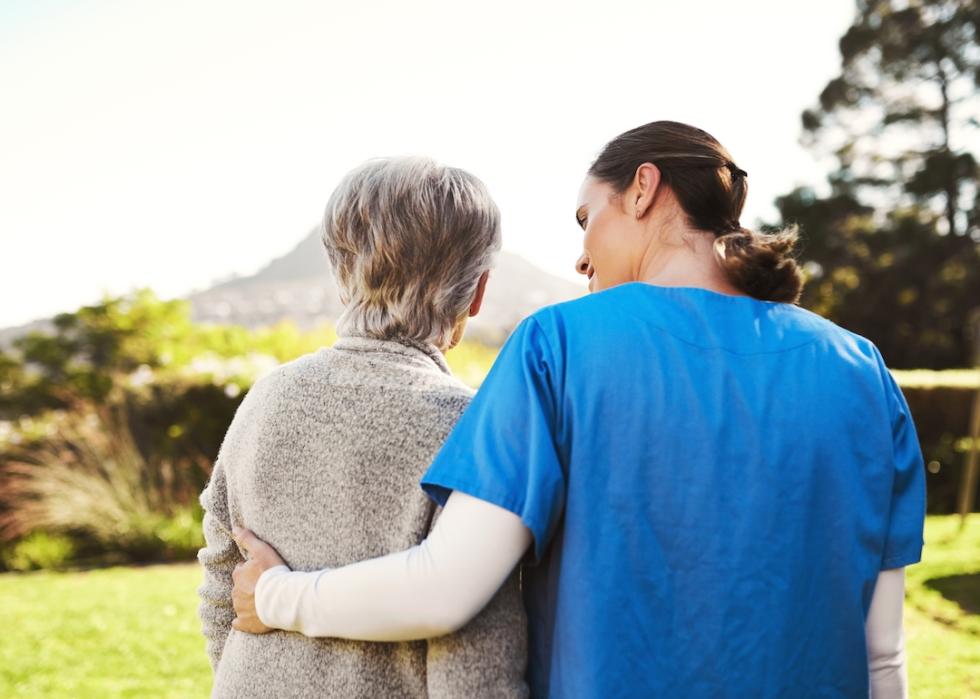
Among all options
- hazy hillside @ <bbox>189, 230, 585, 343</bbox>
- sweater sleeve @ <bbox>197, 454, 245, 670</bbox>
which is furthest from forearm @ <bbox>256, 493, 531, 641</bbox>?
hazy hillside @ <bbox>189, 230, 585, 343</bbox>

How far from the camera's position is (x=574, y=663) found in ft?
4.34

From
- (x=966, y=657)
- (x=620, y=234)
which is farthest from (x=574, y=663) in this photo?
(x=966, y=657)

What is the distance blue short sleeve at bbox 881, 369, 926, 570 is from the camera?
143 cm

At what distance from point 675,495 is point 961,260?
85.4 feet

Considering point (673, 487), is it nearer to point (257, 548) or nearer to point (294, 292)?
point (257, 548)

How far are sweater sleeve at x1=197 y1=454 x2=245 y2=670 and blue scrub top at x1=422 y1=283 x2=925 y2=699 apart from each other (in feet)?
1.72

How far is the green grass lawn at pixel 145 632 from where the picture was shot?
504 centimetres

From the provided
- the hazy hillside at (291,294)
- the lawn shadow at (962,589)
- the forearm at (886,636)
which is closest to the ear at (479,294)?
the forearm at (886,636)

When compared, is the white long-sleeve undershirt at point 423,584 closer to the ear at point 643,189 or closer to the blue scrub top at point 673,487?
the blue scrub top at point 673,487

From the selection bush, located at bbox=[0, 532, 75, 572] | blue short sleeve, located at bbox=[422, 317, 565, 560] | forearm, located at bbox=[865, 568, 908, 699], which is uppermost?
blue short sleeve, located at bbox=[422, 317, 565, 560]

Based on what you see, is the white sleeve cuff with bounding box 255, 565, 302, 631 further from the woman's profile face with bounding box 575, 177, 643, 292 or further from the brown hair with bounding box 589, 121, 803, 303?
the brown hair with bounding box 589, 121, 803, 303

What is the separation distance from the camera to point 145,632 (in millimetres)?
6031

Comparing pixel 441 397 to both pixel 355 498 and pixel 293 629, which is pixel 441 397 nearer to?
pixel 355 498

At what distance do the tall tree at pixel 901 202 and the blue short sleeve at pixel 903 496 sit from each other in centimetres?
2415
